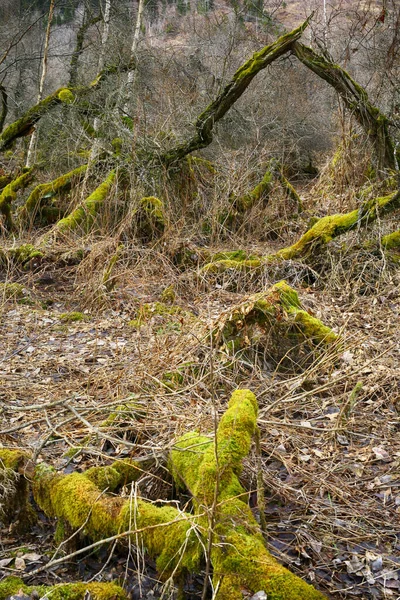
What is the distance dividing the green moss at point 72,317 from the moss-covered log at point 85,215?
2479 mm

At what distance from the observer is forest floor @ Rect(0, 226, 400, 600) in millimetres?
3045

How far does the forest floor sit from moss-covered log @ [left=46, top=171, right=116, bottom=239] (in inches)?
48.5

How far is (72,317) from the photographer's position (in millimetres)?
7156

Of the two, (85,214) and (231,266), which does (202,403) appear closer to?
(231,266)

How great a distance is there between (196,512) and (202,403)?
167cm

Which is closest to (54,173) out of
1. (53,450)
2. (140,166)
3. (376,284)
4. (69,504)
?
(140,166)

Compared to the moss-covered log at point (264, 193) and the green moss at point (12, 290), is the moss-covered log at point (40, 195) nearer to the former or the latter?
the green moss at point (12, 290)

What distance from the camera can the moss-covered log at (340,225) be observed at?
26.5ft

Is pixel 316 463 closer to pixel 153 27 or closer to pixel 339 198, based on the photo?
pixel 339 198

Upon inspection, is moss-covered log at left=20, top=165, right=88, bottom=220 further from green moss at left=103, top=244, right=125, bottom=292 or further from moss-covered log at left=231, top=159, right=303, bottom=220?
green moss at left=103, top=244, right=125, bottom=292

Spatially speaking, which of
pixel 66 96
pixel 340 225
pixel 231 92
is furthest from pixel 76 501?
pixel 66 96

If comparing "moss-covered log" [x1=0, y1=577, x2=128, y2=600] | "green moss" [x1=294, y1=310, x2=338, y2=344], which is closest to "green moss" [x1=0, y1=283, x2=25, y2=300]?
"green moss" [x1=294, y1=310, x2=338, y2=344]

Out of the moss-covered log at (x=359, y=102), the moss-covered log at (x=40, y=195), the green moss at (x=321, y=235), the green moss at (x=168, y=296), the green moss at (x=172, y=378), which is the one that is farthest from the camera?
the moss-covered log at (x=40, y=195)

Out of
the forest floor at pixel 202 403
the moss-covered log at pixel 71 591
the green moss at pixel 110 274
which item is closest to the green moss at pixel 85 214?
the forest floor at pixel 202 403
